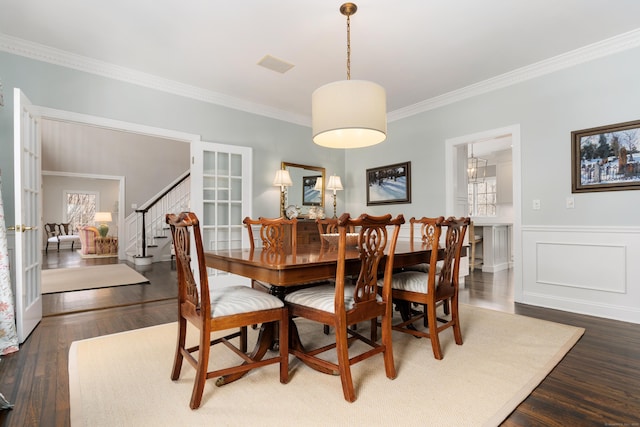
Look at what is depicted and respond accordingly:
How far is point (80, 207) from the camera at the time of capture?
10555mm

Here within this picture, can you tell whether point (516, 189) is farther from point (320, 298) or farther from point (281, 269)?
point (281, 269)

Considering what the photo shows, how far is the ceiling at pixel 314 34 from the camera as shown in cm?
250

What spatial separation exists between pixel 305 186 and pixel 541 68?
10.9ft

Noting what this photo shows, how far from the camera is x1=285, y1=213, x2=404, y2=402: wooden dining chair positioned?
5.37 ft

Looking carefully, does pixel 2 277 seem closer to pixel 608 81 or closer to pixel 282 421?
pixel 282 421

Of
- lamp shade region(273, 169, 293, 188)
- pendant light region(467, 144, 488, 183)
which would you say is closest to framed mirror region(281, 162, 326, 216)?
lamp shade region(273, 169, 293, 188)

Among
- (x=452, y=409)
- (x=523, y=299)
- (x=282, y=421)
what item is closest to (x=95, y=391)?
(x=282, y=421)

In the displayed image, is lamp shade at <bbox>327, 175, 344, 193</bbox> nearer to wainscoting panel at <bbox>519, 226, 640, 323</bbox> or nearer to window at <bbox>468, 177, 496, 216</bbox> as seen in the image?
wainscoting panel at <bbox>519, 226, 640, 323</bbox>

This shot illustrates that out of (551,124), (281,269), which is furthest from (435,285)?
(551,124)

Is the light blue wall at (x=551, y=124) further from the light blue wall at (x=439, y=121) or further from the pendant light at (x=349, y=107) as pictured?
the pendant light at (x=349, y=107)

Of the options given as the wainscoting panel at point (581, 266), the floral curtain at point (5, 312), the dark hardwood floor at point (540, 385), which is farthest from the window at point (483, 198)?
the floral curtain at point (5, 312)

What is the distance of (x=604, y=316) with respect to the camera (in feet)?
9.96

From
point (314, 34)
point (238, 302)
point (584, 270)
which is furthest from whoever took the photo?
point (584, 270)

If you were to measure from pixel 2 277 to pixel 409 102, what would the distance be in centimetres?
461
